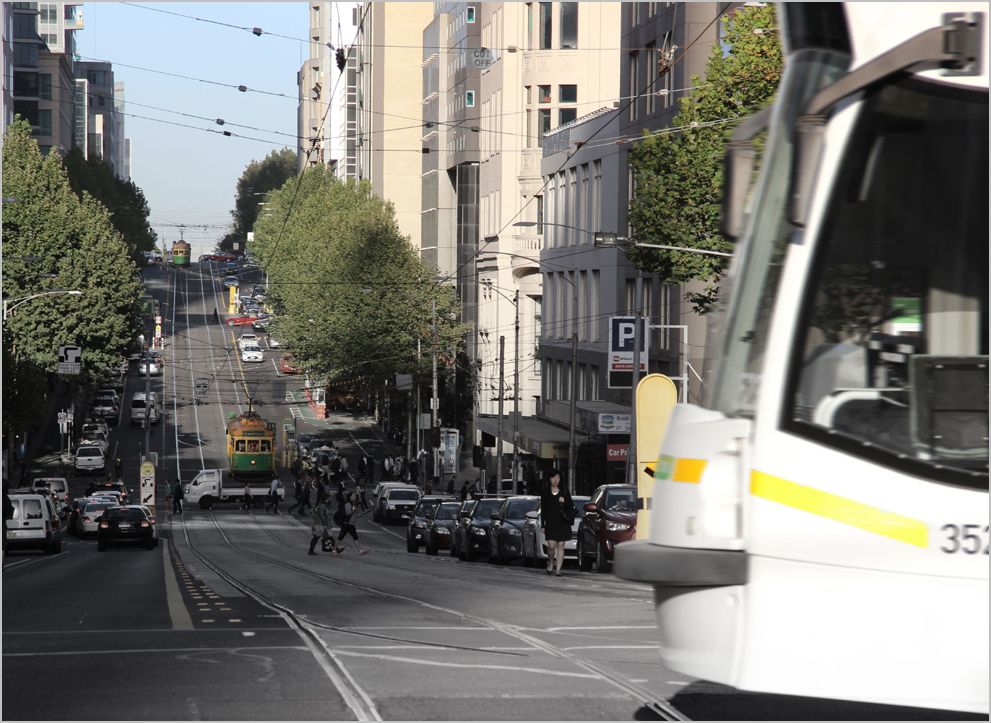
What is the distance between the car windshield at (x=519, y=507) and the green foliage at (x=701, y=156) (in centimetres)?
555

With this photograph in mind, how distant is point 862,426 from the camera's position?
658cm

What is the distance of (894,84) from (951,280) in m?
0.76

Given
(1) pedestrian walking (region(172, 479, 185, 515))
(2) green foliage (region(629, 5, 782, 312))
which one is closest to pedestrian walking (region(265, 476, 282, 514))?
(1) pedestrian walking (region(172, 479, 185, 515))

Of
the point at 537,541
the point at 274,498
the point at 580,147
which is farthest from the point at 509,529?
the point at 274,498

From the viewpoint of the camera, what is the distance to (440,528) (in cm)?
4128

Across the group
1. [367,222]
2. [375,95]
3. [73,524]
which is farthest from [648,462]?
[375,95]

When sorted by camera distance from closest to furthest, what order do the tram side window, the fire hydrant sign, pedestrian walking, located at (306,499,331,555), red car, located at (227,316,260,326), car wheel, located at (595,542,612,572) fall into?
the tram side window
car wheel, located at (595,542,612,572)
pedestrian walking, located at (306,499,331,555)
the fire hydrant sign
red car, located at (227,316,260,326)

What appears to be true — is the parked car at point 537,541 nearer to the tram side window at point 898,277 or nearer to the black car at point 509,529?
the black car at point 509,529

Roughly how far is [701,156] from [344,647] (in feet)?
71.6

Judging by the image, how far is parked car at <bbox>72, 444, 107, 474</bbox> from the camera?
86.3 metres

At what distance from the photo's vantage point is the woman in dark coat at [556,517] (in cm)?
2558

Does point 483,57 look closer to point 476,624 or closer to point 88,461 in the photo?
point 88,461

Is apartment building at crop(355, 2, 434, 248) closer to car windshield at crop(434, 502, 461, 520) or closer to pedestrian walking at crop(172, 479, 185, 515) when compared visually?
pedestrian walking at crop(172, 479, 185, 515)

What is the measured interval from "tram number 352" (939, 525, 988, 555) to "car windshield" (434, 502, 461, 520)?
117 ft
